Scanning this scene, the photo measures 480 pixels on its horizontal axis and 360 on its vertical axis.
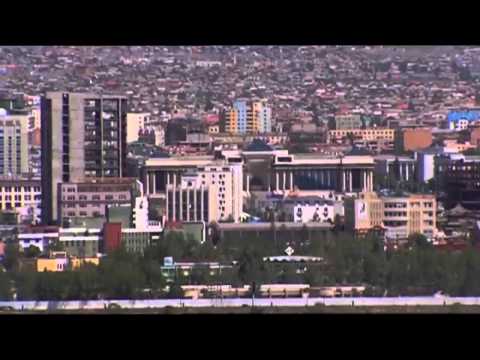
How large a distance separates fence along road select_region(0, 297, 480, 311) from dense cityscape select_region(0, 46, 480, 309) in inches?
1.5

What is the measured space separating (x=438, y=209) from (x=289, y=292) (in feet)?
3.62

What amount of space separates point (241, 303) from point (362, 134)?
62.0 inches

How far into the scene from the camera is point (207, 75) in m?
7.37

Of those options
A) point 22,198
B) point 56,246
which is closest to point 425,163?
point 56,246

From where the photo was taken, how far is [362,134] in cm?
760

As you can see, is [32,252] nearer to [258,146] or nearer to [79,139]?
[79,139]

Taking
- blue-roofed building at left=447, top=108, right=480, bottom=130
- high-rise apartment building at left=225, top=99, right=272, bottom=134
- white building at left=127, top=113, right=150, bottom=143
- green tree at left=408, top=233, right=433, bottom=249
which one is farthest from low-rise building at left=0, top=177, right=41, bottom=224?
blue-roofed building at left=447, top=108, right=480, bottom=130

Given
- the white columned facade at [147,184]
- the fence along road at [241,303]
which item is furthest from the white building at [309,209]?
the fence along road at [241,303]

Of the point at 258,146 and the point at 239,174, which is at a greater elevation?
the point at 258,146

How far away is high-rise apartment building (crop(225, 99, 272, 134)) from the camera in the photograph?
24.5 feet

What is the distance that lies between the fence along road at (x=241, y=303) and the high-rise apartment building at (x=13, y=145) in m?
0.96

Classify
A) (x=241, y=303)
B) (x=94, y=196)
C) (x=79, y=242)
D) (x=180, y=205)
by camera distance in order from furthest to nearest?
1. (x=180, y=205)
2. (x=94, y=196)
3. (x=79, y=242)
4. (x=241, y=303)

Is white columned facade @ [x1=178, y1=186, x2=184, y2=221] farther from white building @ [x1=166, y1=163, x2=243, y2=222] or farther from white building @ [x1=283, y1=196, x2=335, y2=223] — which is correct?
white building @ [x1=283, y1=196, x2=335, y2=223]

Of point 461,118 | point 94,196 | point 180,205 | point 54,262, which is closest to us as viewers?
point 54,262
